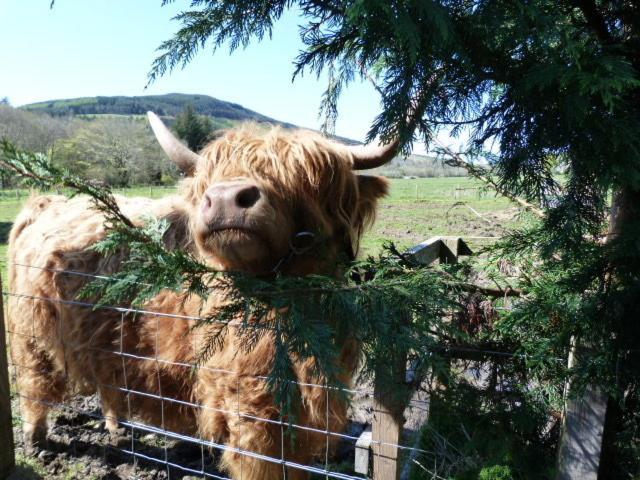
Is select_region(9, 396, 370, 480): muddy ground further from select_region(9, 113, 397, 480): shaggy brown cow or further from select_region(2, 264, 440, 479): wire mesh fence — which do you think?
select_region(9, 113, 397, 480): shaggy brown cow

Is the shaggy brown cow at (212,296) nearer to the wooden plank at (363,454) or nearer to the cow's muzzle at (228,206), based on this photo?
the cow's muzzle at (228,206)

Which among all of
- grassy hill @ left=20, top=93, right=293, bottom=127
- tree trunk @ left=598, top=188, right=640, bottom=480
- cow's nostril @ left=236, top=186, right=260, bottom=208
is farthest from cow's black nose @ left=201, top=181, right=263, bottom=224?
grassy hill @ left=20, top=93, right=293, bottom=127

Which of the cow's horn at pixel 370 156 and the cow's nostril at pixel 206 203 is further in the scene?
the cow's horn at pixel 370 156

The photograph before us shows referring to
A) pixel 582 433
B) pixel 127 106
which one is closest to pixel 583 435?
pixel 582 433

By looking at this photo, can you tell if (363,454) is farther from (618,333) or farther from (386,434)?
(618,333)

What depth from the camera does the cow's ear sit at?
2715mm

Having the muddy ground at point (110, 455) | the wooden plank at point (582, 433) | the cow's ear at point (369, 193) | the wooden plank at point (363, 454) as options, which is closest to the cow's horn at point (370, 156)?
the cow's ear at point (369, 193)

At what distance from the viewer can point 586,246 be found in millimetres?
1569

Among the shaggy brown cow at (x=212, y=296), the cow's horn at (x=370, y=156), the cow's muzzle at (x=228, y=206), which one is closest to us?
the cow's muzzle at (x=228, y=206)

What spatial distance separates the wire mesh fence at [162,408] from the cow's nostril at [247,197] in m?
0.49

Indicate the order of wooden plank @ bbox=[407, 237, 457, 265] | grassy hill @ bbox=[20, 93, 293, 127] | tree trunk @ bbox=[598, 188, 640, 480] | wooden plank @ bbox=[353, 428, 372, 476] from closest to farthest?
1. tree trunk @ bbox=[598, 188, 640, 480]
2. wooden plank @ bbox=[353, 428, 372, 476]
3. wooden plank @ bbox=[407, 237, 457, 265]
4. grassy hill @ bbox=[20, 93, 293, 127]

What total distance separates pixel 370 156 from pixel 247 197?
2.80 ft

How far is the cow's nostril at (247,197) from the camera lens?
1.89 m

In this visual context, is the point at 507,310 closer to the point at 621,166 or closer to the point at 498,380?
the point at 498,380
